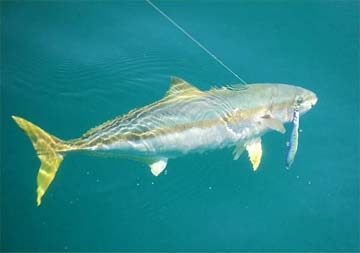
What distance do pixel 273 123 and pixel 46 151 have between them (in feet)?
8.97

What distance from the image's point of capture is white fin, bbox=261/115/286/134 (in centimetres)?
558

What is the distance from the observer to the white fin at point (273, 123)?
5582 millimetres

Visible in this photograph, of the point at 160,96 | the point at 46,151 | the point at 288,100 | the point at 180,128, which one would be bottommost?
the point at 46,151

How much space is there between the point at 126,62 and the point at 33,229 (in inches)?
101

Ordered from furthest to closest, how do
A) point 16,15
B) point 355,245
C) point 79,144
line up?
point 16,15
point 355,245
point 79,144

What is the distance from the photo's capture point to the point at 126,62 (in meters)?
6.45

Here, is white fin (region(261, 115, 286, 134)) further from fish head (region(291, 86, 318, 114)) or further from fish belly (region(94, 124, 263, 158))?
fish head (region(291, 86, 318, 114))

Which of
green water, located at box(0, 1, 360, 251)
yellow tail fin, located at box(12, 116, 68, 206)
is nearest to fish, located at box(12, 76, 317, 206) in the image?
yellow tail fin, located at box(12, 116, 68, 206)

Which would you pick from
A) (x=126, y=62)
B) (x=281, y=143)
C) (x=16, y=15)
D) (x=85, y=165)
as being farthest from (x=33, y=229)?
(x=281, y=143)

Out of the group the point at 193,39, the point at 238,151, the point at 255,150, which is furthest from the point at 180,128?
the point at 193,39

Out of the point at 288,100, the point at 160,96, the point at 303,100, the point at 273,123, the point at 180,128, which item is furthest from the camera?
the point at 160,96

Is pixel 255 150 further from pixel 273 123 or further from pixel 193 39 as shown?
pixel 193 39

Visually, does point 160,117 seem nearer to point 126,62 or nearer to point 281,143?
point 126,62

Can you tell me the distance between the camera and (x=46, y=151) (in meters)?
4.95
